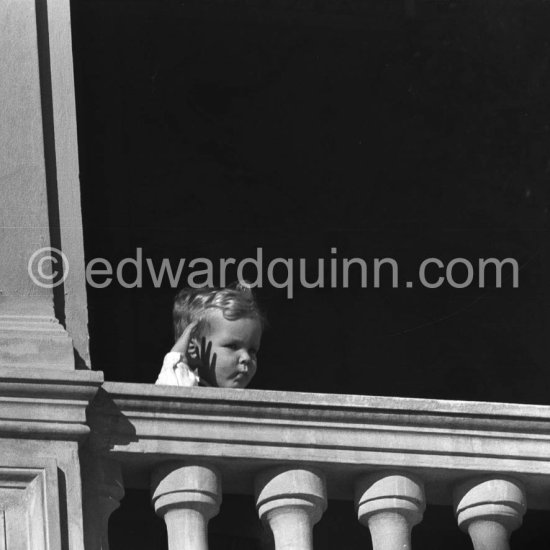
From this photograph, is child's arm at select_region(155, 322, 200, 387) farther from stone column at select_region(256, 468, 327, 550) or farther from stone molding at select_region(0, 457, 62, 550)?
stone molding at select_region(0, 457, 62, 550)

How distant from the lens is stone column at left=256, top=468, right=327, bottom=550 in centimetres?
583

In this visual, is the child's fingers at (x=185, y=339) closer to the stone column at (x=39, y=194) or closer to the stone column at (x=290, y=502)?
the stone column at (x=39, y=194)

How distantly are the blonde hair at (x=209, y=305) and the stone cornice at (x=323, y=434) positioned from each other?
42.7 inches

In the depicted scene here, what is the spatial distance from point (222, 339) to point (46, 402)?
1257mm

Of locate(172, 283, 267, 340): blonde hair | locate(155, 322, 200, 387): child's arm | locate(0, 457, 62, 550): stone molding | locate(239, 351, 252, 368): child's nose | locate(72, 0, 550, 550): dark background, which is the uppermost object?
locate(72, 0, 550, 550): dark background

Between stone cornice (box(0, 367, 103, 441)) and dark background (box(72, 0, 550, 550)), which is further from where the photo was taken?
dark background (box(72, 0, 550, 550))

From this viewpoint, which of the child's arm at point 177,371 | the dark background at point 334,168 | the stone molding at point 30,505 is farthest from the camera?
the dark background at point 334,168

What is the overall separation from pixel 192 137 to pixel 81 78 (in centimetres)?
53

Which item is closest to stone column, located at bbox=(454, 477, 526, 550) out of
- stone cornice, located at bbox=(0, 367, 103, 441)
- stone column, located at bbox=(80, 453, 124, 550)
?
stone column, located at bbox=(80, 453, 124, 550)

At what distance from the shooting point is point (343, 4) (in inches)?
359

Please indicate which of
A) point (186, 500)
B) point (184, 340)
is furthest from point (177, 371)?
point (186, 500)

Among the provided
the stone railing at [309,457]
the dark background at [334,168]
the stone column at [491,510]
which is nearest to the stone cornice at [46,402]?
the stone railing at [309,457]

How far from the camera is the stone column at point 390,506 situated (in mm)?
5883

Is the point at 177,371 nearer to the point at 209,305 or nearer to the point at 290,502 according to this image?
the point at 209,305
